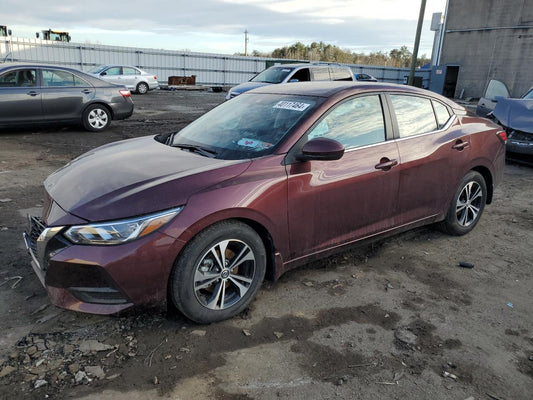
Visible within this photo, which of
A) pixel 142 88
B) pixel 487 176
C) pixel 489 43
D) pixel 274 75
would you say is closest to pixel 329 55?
pixel 489 43

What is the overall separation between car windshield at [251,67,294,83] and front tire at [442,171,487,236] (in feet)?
29.9

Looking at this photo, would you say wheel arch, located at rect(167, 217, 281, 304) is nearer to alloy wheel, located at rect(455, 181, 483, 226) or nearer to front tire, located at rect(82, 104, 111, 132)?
alloy wheel, located at rect(455, 181, 483, 226)

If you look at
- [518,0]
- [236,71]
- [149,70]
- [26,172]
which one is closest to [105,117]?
[26,172]

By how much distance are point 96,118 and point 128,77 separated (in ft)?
42.7

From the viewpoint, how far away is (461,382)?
2547mm

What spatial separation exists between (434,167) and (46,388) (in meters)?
3.59

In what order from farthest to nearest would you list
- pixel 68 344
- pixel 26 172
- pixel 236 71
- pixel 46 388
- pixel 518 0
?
pixel 236 71, pixel 518 0, pixel 26 172, pixel 68 344, pixel 46 388

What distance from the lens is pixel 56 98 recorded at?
31.6 feet

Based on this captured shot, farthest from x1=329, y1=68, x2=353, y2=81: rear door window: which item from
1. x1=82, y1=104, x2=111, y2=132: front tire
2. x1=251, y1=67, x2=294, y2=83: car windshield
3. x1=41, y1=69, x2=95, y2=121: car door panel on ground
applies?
x1=41, y1=69, x2=95, y2=121: car door panel on ground

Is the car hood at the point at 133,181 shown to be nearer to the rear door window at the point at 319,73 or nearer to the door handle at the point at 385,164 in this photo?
the door handle at the point at 385,164

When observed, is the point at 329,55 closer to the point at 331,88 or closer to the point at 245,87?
the point at 245,87

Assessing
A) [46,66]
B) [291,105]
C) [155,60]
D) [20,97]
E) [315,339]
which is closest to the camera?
[315,339]

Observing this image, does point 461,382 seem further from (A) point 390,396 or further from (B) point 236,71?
(B) point 236,71

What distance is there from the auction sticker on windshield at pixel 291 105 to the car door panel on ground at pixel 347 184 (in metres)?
0.22
